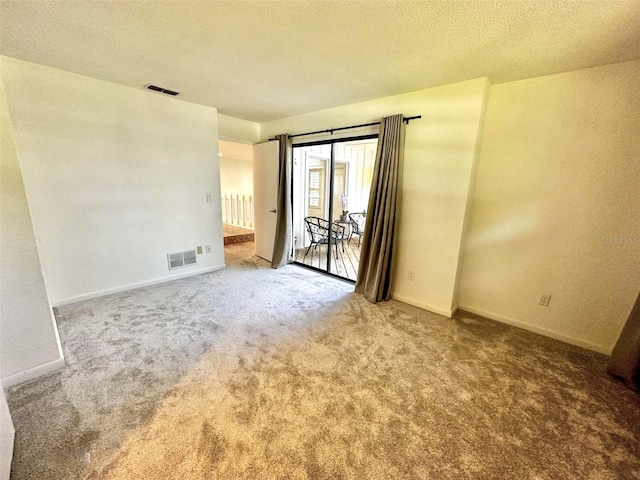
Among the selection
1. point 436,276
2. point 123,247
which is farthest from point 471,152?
point 123,247

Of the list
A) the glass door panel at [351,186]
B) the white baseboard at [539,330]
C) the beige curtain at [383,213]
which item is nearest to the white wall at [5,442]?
the beige curtain at [383,213]

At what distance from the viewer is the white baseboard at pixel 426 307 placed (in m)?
Answer: 2.73

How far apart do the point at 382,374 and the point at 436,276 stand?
1343mm

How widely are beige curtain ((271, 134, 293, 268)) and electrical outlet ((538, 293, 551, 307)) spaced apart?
317cm

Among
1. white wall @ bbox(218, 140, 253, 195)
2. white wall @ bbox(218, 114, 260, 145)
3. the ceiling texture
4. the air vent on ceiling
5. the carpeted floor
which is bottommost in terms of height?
the carpeted floor

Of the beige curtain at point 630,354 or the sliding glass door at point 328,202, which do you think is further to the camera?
the sliding glass door at point 328,202

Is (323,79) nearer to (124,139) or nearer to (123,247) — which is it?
(124,139)

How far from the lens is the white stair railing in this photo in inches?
251

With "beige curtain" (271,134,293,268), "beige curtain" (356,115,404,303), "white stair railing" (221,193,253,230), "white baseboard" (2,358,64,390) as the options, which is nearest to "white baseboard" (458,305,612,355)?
"beige curtain" (356,115,404,303)

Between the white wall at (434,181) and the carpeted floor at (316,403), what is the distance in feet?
1.65

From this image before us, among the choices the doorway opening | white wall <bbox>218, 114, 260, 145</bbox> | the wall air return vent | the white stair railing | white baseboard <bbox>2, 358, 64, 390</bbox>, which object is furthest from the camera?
the white stair railing

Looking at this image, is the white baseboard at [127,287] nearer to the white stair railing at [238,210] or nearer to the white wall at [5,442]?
the white wall at [5,442]

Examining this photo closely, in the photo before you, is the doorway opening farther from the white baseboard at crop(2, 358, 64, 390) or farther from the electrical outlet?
the electrical outlet

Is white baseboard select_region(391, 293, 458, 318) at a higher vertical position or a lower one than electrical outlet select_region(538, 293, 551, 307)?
lower
